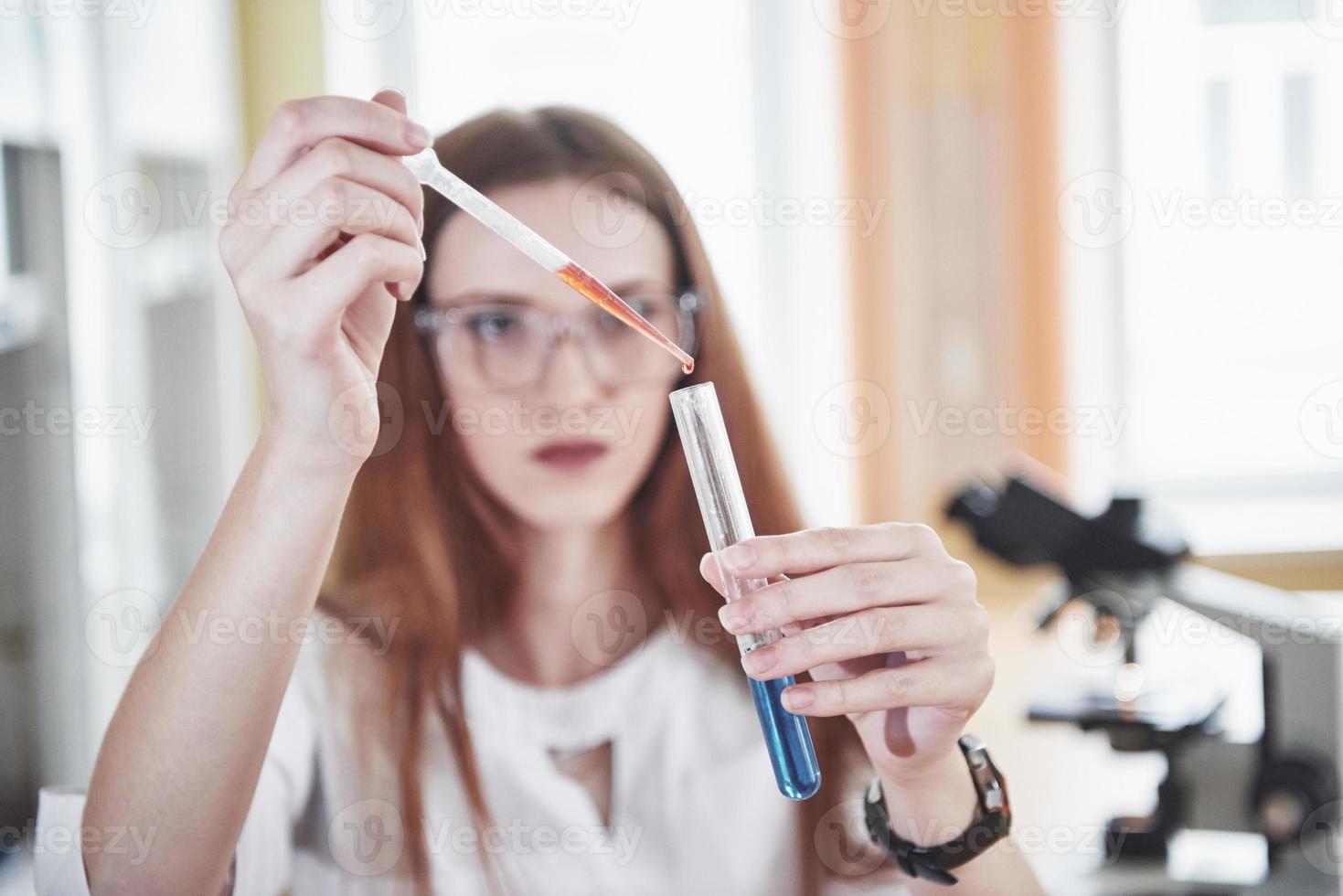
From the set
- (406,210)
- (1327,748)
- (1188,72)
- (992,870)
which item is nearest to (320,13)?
(406,210)

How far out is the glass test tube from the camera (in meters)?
0.54

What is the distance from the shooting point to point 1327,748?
3.13 ft

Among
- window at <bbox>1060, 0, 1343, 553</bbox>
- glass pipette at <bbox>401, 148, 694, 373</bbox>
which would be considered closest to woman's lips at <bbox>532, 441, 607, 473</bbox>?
glass pipette at <bbox>401, 148, 694, 373</bbox>

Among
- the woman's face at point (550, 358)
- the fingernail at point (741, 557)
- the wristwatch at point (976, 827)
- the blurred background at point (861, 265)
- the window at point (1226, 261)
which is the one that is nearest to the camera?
the fingernail at point (741, 557)

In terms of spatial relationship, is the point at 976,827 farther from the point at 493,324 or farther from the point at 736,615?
the point at 493,324

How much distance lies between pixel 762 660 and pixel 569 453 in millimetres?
→ 401

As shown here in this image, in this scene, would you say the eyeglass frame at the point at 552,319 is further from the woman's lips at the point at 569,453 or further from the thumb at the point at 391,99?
the thumb at the point at 391,99

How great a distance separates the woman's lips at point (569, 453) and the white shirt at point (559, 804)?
185 mm

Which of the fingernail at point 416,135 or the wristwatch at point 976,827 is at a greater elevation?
the fingernail at point 416,135

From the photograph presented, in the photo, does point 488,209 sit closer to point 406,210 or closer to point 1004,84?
point 406,210

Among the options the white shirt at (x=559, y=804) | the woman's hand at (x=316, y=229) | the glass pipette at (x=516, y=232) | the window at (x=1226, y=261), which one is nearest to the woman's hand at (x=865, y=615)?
the glass pipette at (x=516, y=232)

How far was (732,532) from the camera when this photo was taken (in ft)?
1.82

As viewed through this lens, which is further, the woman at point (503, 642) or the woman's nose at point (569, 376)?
the woman's nose at point (569, 376)

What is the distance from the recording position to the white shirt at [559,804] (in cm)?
85
